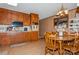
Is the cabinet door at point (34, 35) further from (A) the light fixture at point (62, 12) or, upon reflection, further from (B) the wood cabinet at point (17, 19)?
(A) the light fixture at point (62, 12)

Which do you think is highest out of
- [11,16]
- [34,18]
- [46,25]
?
[11,16]

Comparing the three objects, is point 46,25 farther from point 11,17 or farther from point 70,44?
point 11,17

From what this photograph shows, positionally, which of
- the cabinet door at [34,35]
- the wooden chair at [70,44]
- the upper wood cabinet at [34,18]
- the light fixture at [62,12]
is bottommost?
the wooden chair at [70,44]

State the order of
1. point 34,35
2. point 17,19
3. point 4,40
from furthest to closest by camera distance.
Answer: point 17,19, point 4,40, point 34,35

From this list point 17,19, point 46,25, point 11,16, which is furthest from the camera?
point 11,16

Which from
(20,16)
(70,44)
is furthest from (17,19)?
(70,44)

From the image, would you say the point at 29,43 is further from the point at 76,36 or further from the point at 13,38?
the point at 76,36

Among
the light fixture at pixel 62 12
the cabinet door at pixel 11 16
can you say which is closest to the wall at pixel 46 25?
the light fixture at pixel 62 12

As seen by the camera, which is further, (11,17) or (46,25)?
(11,17)

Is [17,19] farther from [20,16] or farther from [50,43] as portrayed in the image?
[50,43]

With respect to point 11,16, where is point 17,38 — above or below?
below

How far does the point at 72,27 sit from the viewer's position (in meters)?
3.46

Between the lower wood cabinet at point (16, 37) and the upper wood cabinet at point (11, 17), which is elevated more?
the upper wood cabinet at point (11, 17)

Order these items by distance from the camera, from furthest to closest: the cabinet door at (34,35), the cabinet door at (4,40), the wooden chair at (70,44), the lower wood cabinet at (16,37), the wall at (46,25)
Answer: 1. the cabinet door at (4,40)
2. the lower wood cabinet at (16,37)
3. the cabinet door at (34,35)
4. the wall at (46,25)
5. the wooden chair at (70,44)
